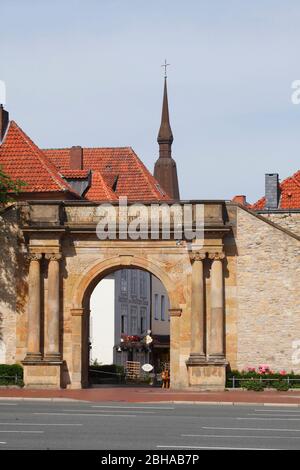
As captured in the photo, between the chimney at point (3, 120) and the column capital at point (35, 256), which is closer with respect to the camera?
the column capital at point (35, 256)

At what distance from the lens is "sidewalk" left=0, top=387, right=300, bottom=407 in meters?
37.7

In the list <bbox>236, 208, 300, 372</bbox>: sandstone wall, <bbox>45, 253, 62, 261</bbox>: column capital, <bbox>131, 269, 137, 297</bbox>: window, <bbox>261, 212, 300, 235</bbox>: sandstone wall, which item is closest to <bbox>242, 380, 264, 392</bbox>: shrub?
<bbox>236, 208, 300, 372</bbox>: sandstone wall

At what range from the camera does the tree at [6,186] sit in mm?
45844

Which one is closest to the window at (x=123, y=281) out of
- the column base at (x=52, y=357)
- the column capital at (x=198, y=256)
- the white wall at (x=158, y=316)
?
the white wall at (x=158, y=316)

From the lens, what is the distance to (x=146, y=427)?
2392cm

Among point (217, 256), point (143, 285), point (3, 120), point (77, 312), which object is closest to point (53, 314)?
point (77, 312)

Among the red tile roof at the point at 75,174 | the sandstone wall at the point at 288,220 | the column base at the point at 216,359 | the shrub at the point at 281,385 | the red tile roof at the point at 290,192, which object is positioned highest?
the red tile roof at the point at 75,174

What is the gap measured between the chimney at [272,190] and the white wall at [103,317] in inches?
503

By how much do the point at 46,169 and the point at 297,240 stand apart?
48.2 feet

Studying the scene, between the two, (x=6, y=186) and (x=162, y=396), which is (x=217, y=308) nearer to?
(x=162, y=396)

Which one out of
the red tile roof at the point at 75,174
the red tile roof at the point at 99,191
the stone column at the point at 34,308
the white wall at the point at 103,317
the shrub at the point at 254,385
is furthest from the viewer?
the white wall at the point at 103,317

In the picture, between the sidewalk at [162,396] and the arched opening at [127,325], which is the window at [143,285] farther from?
the sidewalk at [162,396]
